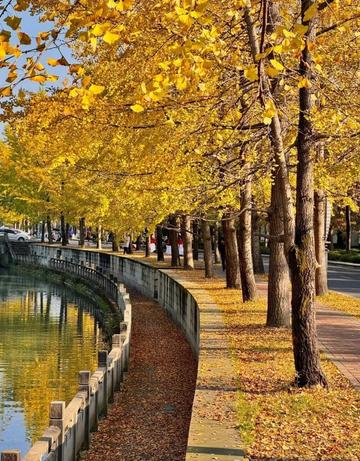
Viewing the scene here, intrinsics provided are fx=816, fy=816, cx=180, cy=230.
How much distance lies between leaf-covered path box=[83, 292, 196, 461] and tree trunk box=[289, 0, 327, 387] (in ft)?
7.50

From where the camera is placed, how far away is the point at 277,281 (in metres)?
18.6

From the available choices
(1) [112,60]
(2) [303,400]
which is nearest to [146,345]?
(1) [112,60]

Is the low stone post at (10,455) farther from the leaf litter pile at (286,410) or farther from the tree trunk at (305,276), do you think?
the tree trunk at (305,276)

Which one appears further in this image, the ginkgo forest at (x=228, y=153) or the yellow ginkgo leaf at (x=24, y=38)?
the ginkgo forest at (x=228, y=153)

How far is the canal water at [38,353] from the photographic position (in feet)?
56.8

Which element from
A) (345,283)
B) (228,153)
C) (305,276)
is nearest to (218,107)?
(305,276)

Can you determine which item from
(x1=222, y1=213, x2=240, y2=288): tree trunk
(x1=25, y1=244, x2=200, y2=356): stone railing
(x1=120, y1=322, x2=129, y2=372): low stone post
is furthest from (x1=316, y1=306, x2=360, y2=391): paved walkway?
(x1=222, y1=213, x2=240, y2=288): tree trunk

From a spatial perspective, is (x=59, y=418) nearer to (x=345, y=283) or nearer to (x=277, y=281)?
(x=277, y=281)

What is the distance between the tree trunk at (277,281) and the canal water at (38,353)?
5168mm

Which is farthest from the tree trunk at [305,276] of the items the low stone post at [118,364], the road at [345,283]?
the road at [345,283]


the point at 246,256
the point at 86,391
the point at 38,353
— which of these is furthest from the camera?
the point at 38,353

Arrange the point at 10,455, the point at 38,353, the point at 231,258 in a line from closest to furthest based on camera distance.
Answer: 1. the point at 10,455
2. the point at 38,353
3. the point at 231,258

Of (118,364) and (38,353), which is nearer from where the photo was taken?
(118,364)

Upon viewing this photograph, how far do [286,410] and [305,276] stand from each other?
2087 millimetres
